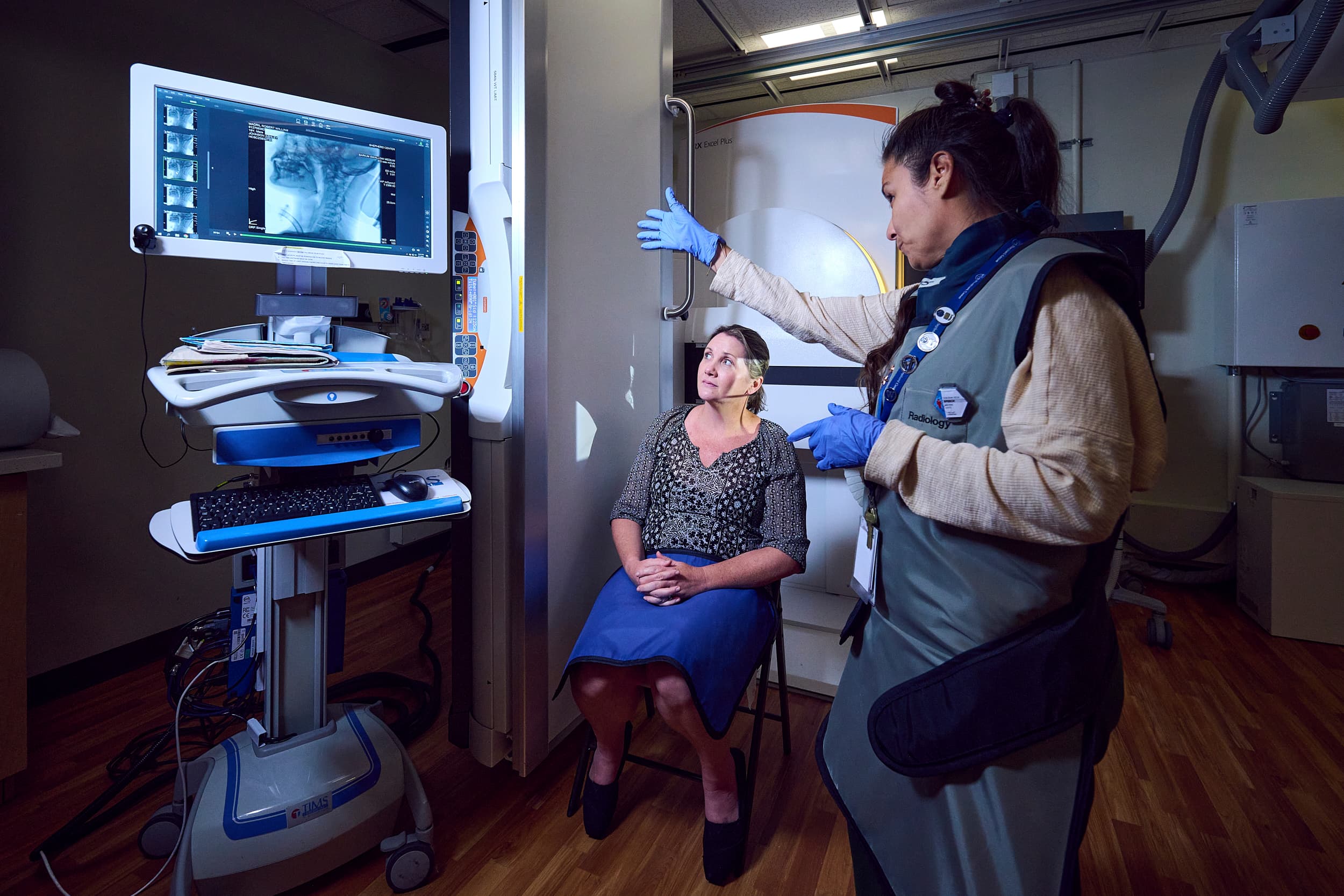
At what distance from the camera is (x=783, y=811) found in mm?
1652

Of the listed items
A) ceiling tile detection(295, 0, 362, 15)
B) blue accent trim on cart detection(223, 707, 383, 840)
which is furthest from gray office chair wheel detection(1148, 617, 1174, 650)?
ceiling tile detection(295, 0, 362, 15)

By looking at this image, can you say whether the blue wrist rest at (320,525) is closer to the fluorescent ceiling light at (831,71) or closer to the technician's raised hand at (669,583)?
the technician's raised hand at (669,583)

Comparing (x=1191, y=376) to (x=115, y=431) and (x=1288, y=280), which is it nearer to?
(x=1288, y=280)

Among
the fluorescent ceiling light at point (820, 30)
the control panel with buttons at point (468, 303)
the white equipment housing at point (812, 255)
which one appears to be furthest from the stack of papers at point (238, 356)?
the fluorescent ceiling light at point (820, 30)

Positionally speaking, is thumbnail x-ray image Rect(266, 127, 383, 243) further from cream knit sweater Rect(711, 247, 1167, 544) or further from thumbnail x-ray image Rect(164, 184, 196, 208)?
cream knit sweater Rect(711, 247, 1167, 544)

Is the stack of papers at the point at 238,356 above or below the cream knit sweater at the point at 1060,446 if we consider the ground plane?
above

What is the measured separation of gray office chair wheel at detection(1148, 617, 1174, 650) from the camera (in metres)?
2.57

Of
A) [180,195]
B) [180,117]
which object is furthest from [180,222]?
[180,117]

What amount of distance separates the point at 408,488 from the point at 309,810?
675 mm

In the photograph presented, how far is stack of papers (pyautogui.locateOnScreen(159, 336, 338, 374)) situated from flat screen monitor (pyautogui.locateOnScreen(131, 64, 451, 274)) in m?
0.15

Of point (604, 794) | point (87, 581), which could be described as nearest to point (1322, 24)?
point (604, 794)

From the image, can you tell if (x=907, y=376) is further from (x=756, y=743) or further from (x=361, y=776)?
(x=361, y=776)

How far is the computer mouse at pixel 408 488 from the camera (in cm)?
125

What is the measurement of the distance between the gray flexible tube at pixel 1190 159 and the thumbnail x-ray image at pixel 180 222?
11.1ft
